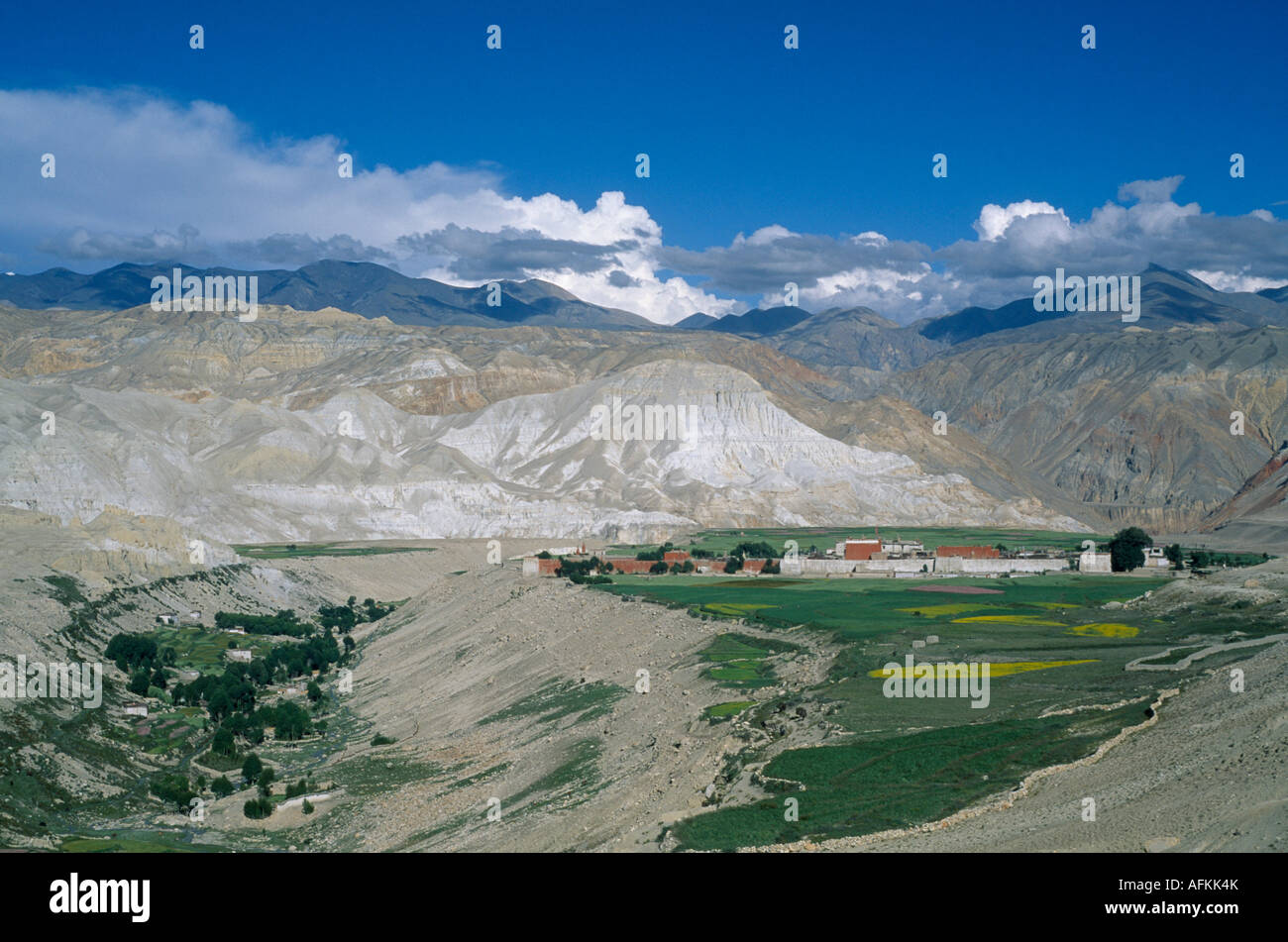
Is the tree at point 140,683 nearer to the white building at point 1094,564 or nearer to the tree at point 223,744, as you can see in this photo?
the tree at point 223,744

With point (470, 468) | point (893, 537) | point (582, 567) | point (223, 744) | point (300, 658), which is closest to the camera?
point (223, 744)

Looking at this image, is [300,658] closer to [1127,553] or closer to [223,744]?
[223,744]

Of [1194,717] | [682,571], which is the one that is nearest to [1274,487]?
[682,571]

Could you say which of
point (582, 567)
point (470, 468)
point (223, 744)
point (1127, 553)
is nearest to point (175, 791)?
point (223, 744)

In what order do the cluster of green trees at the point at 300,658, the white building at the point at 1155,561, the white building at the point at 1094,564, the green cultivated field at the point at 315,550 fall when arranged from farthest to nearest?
the green cultivated field at the point at 315,550 → the white building at the point at 1155,561 → the white building at the point at 1094,564 → the cluster of green trees at the point at 300,658

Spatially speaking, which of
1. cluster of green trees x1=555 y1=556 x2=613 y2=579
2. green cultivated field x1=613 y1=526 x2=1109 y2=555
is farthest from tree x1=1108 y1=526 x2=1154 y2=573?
cluster of green trees x1=555 y1=556 x2=613 y2=579

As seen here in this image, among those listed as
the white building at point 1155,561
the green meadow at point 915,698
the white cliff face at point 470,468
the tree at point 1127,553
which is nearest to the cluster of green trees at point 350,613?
the green meadow at point 915,698
